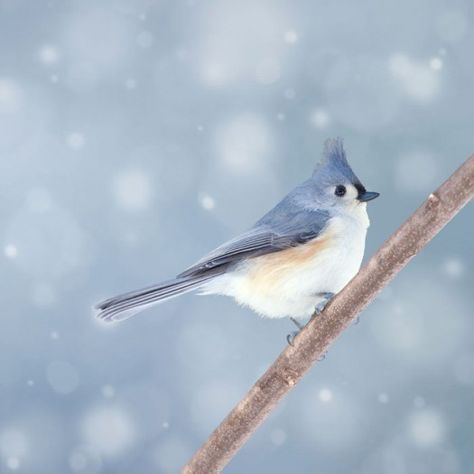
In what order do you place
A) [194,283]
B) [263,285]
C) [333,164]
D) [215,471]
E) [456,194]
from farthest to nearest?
[333,164] < [263,285] < [194,283] < [215,471] < [456,194]

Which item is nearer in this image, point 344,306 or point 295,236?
point 344,306

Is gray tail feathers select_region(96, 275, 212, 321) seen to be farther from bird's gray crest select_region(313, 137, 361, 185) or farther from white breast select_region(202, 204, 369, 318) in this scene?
bird's gray crest select_region(313, 137, 361, 185)

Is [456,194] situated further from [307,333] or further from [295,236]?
[295,236]

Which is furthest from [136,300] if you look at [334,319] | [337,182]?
[337,182]

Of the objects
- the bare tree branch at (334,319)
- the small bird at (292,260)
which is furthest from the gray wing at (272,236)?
the bare tree branch at (334,319)

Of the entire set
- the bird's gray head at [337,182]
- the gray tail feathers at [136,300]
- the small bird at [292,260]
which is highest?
the bird's gray head at [337,182]

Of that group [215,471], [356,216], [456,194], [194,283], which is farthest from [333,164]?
[215,471]

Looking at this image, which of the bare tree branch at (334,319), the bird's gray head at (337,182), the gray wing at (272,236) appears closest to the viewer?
the bare tree branch at (334,319)

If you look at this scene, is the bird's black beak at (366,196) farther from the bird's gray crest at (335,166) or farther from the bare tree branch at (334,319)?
the bare tree branch at (334,319)
